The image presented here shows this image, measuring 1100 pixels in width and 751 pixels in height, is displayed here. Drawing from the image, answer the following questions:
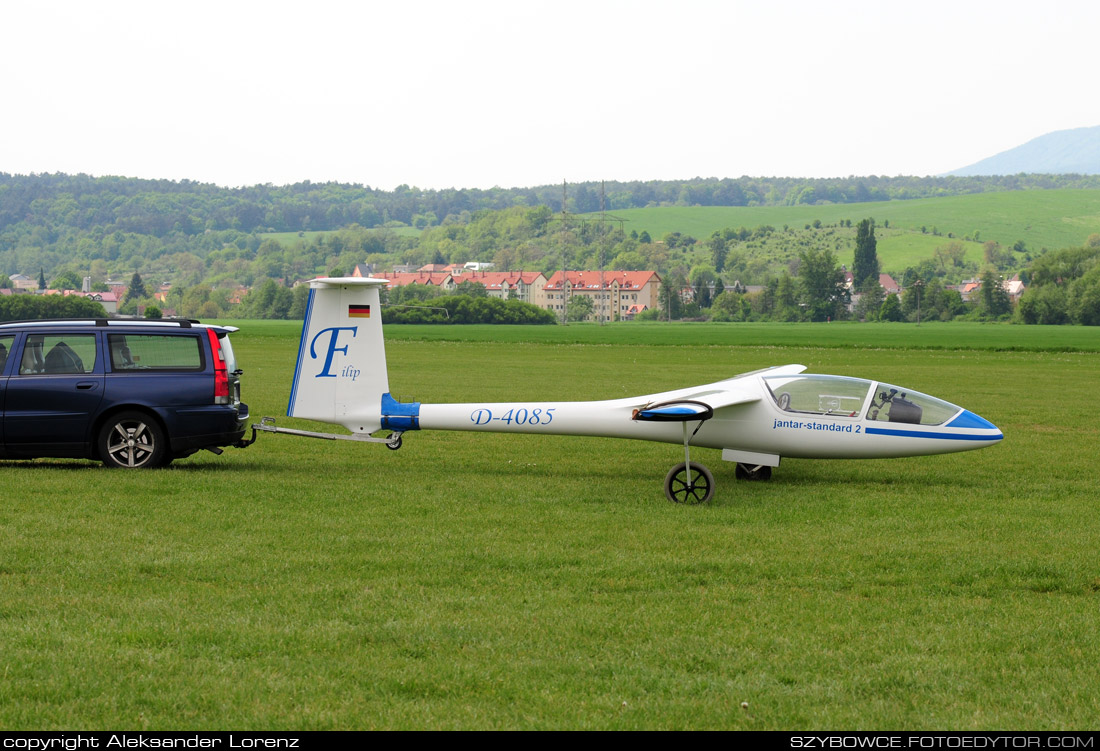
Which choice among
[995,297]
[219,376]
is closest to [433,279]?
[995,297]

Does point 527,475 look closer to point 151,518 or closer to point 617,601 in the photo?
point 151,518

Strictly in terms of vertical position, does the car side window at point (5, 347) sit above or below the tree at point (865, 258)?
below

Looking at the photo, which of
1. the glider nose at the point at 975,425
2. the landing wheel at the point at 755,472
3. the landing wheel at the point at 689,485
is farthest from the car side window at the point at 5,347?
the glider nose at the point at 975,425

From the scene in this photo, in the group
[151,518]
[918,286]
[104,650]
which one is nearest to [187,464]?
[151,518]

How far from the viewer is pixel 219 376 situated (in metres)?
13.0

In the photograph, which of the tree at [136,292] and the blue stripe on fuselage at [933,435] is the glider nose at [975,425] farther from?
the tree at [136,292]

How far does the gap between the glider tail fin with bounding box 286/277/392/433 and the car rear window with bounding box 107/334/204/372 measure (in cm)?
135

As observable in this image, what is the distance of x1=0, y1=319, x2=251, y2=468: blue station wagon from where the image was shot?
1264cm

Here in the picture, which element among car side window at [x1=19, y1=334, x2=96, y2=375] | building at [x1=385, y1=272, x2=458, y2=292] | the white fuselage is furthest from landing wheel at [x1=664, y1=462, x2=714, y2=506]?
building at [x1=385, y1=272, x2=458, y2=292]

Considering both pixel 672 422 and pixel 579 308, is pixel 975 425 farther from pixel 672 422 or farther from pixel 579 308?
pixel 579 308

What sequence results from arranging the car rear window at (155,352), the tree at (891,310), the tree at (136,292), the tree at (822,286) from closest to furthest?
the car rear window at (155,352) < the tree at (891,310) < the tree at (822,286) < the tree at (136,292)

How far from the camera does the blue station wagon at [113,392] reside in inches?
498

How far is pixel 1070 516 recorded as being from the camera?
1106cm

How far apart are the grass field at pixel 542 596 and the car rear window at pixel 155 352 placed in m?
1.37
